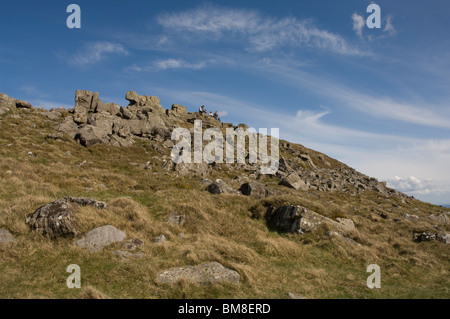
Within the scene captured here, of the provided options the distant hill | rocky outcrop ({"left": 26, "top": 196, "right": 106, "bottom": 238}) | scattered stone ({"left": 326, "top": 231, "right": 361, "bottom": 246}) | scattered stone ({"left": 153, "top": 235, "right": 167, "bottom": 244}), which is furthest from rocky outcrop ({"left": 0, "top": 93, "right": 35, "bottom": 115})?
scattered stone ({"left": 326, "top": 231, "right": 361, "bottom": 246})

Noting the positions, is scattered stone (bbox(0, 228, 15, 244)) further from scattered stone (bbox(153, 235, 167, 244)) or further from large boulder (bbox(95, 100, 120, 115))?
large boulder (bbox(95, 100, 120, 115))

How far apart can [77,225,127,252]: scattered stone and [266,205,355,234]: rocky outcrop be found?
33.5ft

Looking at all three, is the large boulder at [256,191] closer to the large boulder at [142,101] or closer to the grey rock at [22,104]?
the grey rock at [22,104]

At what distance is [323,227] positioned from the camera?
54.6 feet

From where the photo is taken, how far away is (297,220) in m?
17.0

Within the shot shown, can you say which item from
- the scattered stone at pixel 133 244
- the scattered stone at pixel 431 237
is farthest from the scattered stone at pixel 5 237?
the scattered stone at pixel 431 237

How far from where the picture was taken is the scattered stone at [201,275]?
10.0 meters

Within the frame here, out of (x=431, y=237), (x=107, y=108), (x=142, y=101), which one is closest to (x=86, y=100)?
(x=107, y=108)

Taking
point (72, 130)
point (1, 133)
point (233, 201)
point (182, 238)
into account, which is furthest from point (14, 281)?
point (72, 130)

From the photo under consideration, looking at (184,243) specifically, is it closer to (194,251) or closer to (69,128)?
(194,251)

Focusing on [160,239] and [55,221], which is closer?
[55,221]

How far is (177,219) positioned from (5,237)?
28.5ft
